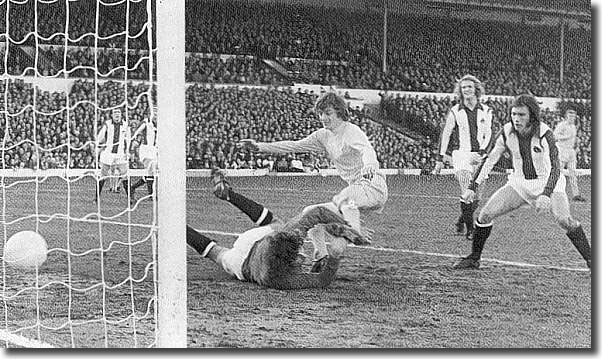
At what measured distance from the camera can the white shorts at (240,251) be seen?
5.26 m

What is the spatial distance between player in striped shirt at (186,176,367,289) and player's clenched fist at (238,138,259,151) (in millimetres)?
181

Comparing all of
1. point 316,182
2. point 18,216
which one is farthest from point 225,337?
point 18,216

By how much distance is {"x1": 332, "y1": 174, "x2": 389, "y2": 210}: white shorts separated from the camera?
5.08 metres

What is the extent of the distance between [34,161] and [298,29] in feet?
6.88

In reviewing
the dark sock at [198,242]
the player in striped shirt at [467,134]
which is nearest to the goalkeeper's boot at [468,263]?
the player in striped shirt at [467,134]

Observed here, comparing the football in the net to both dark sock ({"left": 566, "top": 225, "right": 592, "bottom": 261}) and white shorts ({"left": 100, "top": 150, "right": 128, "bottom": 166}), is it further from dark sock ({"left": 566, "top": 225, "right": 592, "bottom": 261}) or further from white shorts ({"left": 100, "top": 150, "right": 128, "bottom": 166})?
dark sock ({"left": 566, "top": 225, "right": 592, "bottom": 261})

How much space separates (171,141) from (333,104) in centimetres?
124

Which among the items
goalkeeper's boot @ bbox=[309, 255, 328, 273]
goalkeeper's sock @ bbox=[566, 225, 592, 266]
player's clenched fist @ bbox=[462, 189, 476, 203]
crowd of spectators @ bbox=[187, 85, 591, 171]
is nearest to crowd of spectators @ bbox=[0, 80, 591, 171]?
crowd of spectators @ bbox=[187, 85, 591, 171]

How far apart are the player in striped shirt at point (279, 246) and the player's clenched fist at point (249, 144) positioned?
0.59ft

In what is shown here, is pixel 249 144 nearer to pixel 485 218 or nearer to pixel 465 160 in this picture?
pixel 465 160

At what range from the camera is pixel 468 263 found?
4965 mm

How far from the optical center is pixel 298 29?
505 cm

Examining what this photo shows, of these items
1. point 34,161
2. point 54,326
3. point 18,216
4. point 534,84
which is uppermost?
point 534,84

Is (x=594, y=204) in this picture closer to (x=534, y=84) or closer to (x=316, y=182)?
(x=534, y=84)
